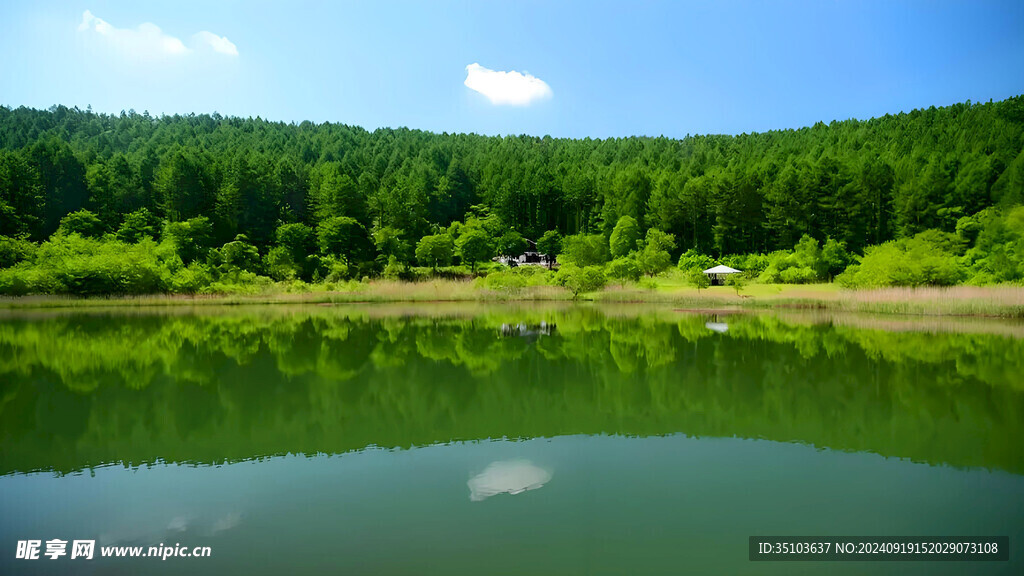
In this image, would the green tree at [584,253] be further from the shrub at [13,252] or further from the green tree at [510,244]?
the shrub at [13,252]

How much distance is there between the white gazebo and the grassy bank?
2255 mm

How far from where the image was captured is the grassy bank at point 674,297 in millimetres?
22766

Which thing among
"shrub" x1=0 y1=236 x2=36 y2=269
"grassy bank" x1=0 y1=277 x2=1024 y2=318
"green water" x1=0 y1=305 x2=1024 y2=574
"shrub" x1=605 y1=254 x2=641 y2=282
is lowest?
"grassy bank" x1=0 y1=277 x2=1024 y2=318

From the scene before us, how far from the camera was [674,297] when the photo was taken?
32.4 meters

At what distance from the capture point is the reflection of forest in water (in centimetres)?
683

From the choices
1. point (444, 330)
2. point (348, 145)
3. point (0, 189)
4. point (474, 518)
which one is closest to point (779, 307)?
point (444, 330)

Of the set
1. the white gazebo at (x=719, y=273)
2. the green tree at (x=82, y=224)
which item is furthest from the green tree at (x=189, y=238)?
the white gazebo at (x=719, y=273)

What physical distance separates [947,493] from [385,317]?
21043 millimetres

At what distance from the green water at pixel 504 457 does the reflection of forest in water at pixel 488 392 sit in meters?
0.06

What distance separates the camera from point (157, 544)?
170 inches

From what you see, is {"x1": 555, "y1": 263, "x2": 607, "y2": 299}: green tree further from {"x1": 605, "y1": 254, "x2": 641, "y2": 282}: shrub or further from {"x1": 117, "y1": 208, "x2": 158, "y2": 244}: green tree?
{"x1": 117, "y1": 208, "x2": 158, "y2": 244}: green tree

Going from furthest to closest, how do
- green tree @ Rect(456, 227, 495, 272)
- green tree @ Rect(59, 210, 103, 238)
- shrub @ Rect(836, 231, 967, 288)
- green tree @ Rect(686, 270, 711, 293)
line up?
1. green tree @ Rect(456, 227, 495, 272)
2. green tree @ Rect(59, 210, 103, 238)
3. green tree @ Rect(686, 270, 711, 293)
4. shrub @ Rect(836, 231, 967, 288)

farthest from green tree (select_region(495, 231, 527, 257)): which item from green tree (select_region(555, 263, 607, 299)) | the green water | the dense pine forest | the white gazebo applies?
the green water

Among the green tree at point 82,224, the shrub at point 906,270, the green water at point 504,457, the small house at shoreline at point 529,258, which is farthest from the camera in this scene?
the small house at shoreline at point 529,258
